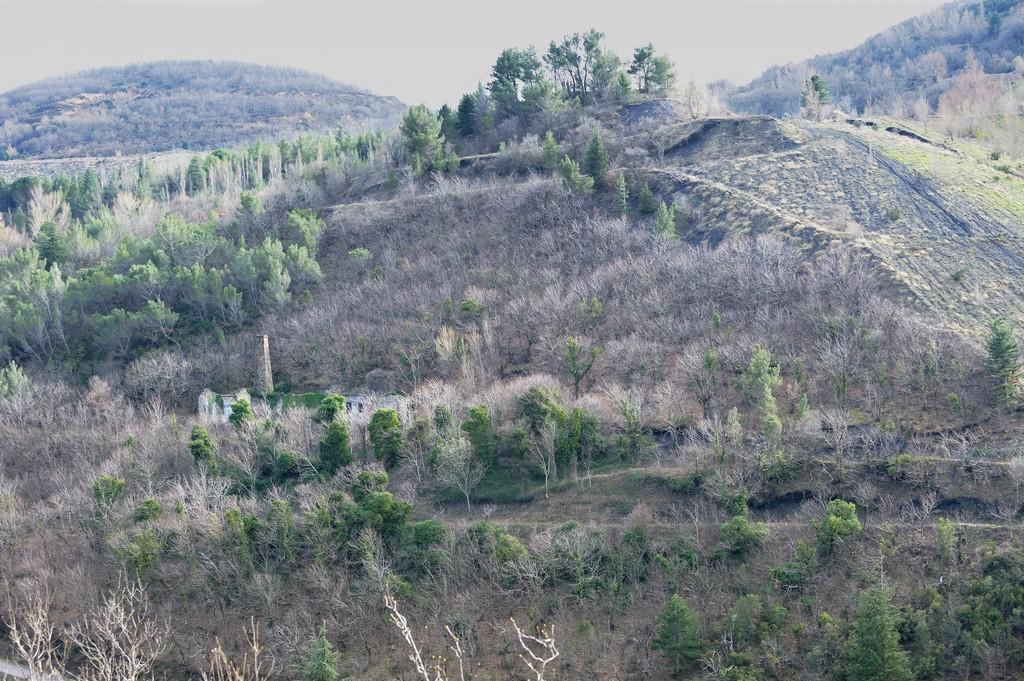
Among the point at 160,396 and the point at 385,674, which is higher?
the point at 160,396

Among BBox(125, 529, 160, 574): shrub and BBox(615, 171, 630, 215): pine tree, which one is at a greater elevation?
BBox(615, 171, 630, 215): pine tree

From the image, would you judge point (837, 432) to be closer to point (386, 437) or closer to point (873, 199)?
point (386, 437)

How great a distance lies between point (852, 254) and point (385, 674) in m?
27.6

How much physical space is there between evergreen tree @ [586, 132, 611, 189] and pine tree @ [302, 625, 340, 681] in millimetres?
33345

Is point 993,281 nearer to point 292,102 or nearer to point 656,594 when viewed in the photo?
point 656,594

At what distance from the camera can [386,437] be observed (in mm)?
38281

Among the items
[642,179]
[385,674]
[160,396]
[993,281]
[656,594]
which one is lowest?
[385,674]

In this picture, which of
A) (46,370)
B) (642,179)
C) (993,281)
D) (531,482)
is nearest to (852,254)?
(993,281)

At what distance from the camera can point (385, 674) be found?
31.5 m

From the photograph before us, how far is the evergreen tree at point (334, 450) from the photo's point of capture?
37938 millimetres

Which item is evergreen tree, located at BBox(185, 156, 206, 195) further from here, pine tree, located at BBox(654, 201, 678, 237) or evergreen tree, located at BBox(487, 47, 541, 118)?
pine tree, located at BBox(654, 201, 678, 237)

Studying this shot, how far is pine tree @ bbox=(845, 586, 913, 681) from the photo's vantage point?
83.0ft

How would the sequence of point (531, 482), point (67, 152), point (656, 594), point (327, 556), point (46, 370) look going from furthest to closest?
point (67, 152) < point (46, 370) < point (531, 482) < point (327, 556) < point (656, 594)

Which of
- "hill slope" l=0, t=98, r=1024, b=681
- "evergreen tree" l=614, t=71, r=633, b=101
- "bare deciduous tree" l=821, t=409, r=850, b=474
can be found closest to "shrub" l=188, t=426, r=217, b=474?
"hill slope" l=0, t=98, r=1024, b=681
